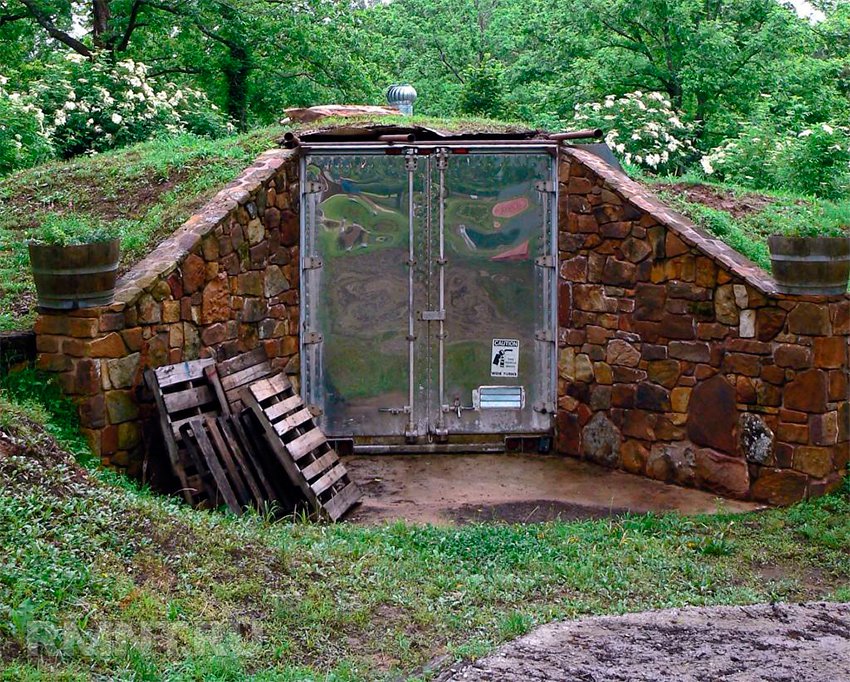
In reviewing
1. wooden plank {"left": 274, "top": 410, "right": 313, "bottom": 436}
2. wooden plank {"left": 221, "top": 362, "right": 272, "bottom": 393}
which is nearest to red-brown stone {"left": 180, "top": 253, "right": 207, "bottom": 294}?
wooden plank {"left": 221, "top": 362, "right": 272, "bottom": 393}

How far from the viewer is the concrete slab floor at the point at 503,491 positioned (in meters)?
7.72

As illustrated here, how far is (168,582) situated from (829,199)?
890 centimetres

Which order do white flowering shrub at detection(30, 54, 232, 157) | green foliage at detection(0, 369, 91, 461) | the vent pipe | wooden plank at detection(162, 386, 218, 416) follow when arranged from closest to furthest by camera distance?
green foliage at detection(0, 369, 91, 461)
wooden plank at detection(162, 386, 218, 416)
the vent pipe
white flowering shrub at detection(30, 54, 232, 157)

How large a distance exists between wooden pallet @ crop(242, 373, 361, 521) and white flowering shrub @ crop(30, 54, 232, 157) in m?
6.64

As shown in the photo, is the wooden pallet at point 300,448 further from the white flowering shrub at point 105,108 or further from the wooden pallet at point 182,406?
the white flowering shrub at point 105,108

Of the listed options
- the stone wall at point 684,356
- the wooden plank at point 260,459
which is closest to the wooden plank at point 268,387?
the wooden plank at point 260,459

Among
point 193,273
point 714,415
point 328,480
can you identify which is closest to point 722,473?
point 714,415

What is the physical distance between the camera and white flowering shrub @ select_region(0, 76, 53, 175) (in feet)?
38.5

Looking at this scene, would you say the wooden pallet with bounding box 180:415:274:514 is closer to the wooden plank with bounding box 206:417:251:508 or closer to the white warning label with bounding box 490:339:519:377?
the wooden plank with bounding box 206:417:251:508

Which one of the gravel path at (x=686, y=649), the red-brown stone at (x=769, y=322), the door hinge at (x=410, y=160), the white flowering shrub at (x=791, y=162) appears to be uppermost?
the white flowering shrub at (x=791, y=162)

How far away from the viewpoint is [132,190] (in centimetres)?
993

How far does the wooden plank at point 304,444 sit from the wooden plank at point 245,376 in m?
0.58

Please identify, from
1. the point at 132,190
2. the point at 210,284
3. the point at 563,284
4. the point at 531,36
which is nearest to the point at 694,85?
the point at 531,36

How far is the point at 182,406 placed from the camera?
727 cm
